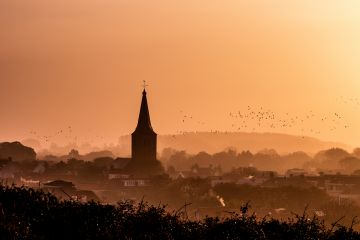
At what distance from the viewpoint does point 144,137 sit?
623 ft

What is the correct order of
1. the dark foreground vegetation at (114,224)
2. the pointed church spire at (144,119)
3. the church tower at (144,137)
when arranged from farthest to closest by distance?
the church tower at (144,137) → the pointed church spire at (144,119) → the dark foreground vegetation at (114,224)

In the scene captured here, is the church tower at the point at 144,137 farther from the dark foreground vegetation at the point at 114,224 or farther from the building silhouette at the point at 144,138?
the dark foreground vegetation at the point at 114,224

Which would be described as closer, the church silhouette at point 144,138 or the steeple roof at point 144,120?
the steeple roof at point 144,120

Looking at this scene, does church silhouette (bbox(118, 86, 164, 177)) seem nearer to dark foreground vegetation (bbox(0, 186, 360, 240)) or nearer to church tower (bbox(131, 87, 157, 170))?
church tower (bbox(131, 87, 157, 170))

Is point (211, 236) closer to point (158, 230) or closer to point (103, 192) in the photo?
point (158, 230)

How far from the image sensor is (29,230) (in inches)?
1406

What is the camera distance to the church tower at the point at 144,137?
616 ft

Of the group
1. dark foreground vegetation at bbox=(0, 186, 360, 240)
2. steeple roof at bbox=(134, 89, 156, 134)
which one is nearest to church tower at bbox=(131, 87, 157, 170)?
steeple roof at bbox=(134, 89, 156, 134)

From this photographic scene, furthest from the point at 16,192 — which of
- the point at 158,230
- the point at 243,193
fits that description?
the point at 243,193

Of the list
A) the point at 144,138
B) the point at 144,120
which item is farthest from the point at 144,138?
the point at 144,120

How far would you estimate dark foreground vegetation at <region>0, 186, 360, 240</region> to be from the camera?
124ft

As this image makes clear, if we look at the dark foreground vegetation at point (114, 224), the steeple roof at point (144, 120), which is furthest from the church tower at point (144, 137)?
the dark foreground vegetation at point (114, 224)

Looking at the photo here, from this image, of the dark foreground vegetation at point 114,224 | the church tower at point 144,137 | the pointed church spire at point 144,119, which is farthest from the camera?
the church tower at point 144,137

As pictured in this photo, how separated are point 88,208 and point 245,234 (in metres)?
6.19
